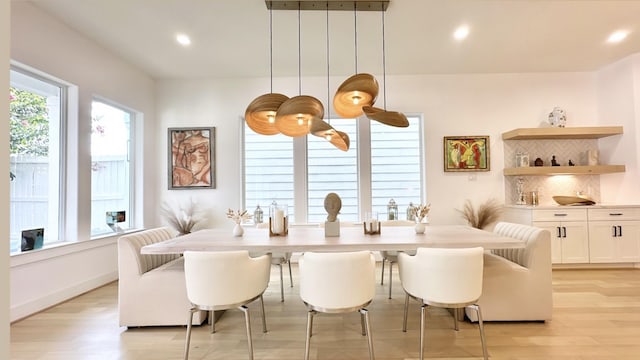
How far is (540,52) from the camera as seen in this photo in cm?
409

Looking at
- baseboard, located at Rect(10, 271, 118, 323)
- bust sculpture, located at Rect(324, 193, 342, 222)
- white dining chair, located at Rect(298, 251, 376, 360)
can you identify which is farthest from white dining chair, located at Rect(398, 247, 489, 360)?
baseboard, located at Rect(10, 271, 118, 323)

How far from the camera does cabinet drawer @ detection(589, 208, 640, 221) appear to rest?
4.16 metres

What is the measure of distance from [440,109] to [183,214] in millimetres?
4380

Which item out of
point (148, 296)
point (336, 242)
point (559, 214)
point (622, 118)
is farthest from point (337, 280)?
point (622, 118)

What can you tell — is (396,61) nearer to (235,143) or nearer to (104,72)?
(235,143)

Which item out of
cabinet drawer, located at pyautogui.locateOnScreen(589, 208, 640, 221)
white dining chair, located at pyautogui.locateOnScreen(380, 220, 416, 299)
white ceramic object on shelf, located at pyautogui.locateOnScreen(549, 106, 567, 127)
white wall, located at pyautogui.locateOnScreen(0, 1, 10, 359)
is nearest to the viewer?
white wall, located at pyautogui.locateOnScreen(0, 1, 10, 359)

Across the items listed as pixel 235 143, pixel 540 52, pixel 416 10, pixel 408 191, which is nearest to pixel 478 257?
pixel 416 10

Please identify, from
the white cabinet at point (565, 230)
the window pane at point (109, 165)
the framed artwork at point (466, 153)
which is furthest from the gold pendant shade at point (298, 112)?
the white cabinet at point (565, 230)

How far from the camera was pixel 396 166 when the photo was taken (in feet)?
16.4

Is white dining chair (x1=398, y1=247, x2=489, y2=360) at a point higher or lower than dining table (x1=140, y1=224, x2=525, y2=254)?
lower

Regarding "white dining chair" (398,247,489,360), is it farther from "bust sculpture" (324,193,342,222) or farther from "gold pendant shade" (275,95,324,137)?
"gold pendant shade" (275,95,324,137)

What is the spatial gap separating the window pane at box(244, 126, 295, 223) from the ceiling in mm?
1064

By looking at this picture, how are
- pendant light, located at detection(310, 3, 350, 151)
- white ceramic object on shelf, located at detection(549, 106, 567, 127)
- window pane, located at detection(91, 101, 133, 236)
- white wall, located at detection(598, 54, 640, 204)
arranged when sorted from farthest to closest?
white ceramic object on shelf, located at detection(549, 106, 567, 127) < white wall, located at detection(598, 54, 640, 204) < window pane, located at detection(91, 101, 133, 236) < pendant light, located at detection(310, 3, 350, 151)

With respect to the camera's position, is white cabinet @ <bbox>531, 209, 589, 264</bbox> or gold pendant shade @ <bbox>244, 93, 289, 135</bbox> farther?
white cabinet @ <bbox>531, 209, 589, 264</bbox>
